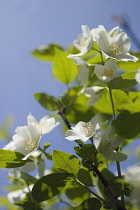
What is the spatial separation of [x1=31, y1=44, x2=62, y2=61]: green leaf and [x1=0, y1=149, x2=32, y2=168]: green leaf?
946mm

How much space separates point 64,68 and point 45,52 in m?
0.25

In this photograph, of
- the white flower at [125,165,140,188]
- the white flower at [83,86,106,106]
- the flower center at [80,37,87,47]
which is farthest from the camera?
the flower center at [80,37,87,47]

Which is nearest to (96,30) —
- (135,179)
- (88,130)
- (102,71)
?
(102,71)

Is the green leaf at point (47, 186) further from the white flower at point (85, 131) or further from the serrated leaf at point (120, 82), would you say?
the serrated leaf at point (120, 82)

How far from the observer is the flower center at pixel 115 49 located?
1.32 metres

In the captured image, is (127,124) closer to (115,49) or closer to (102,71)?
(102,71)

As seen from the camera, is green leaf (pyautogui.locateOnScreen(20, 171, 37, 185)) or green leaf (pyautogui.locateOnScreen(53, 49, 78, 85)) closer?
green leaf (pyautogui.locateOnScreen(20, 171, 37, 185))

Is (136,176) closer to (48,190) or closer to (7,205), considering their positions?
(48,190)

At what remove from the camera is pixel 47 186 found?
1.15m

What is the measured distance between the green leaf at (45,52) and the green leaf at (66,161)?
3.27 ft

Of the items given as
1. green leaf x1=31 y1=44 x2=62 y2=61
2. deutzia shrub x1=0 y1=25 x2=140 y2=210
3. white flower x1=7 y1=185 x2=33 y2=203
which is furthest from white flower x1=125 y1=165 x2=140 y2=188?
green leaf x1=31 y1=44 x2=62 y2=61

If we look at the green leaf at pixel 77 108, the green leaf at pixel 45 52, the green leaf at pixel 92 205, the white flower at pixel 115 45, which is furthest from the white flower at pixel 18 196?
the green leaf at pixel 45 52

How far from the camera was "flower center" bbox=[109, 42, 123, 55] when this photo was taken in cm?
132

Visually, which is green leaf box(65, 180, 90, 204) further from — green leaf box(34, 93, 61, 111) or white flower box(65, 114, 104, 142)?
green leaf box(34, 93, 61, 111)
